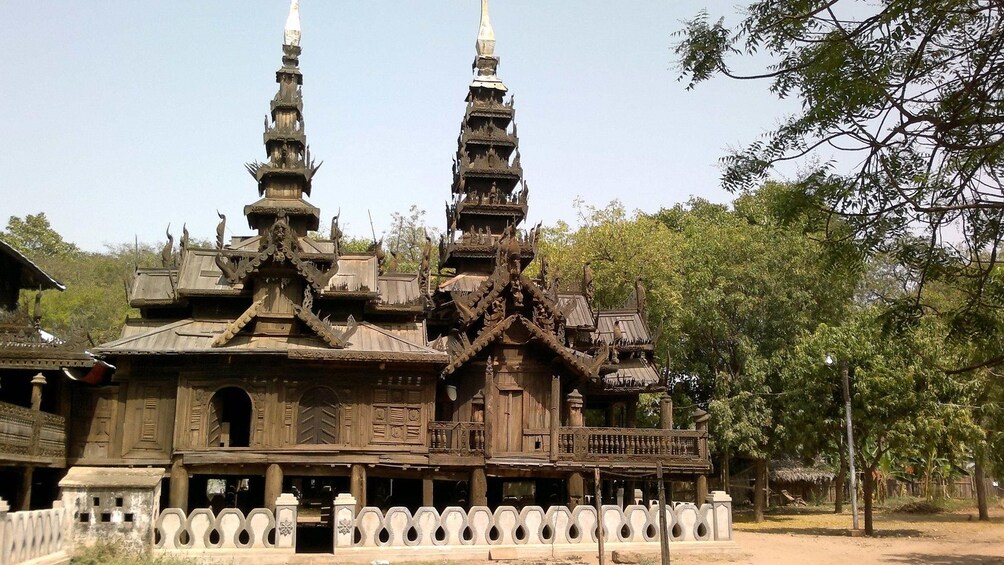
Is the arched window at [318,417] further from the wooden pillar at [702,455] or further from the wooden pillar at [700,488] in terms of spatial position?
the wooden pillar at [700,488]

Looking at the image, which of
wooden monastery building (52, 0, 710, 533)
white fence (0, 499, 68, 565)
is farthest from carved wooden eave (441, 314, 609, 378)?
white fence (0, 499, 68, 565)

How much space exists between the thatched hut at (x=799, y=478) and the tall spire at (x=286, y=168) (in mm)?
28520

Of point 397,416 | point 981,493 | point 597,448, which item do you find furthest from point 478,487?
point 981,493

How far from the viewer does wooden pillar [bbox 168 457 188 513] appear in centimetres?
2214

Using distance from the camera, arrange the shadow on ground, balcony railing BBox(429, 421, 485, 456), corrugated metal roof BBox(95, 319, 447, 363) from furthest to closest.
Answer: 1. the shadow on ground
2. balcony railing BBox(429, 421, 485, 456)
3. corrugated metal roof BBox(95, 319, 447, 363)

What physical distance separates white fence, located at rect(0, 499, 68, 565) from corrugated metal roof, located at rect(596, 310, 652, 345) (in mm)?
16873

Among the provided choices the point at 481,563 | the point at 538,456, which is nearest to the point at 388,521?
the point at 481,563

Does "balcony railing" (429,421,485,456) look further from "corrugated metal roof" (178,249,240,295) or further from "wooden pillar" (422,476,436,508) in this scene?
"corrugated metal roof" (178,249,240,295)

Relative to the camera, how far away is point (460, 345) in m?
25.2

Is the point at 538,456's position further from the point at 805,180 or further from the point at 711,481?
the point at 711,481

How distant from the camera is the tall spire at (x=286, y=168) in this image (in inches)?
1132

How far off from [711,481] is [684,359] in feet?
29.6

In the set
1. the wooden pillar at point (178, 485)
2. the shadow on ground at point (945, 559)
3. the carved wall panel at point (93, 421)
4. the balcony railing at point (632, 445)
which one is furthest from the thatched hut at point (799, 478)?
the carved wall panel at point (93, 421)

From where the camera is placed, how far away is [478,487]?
75.7ft
